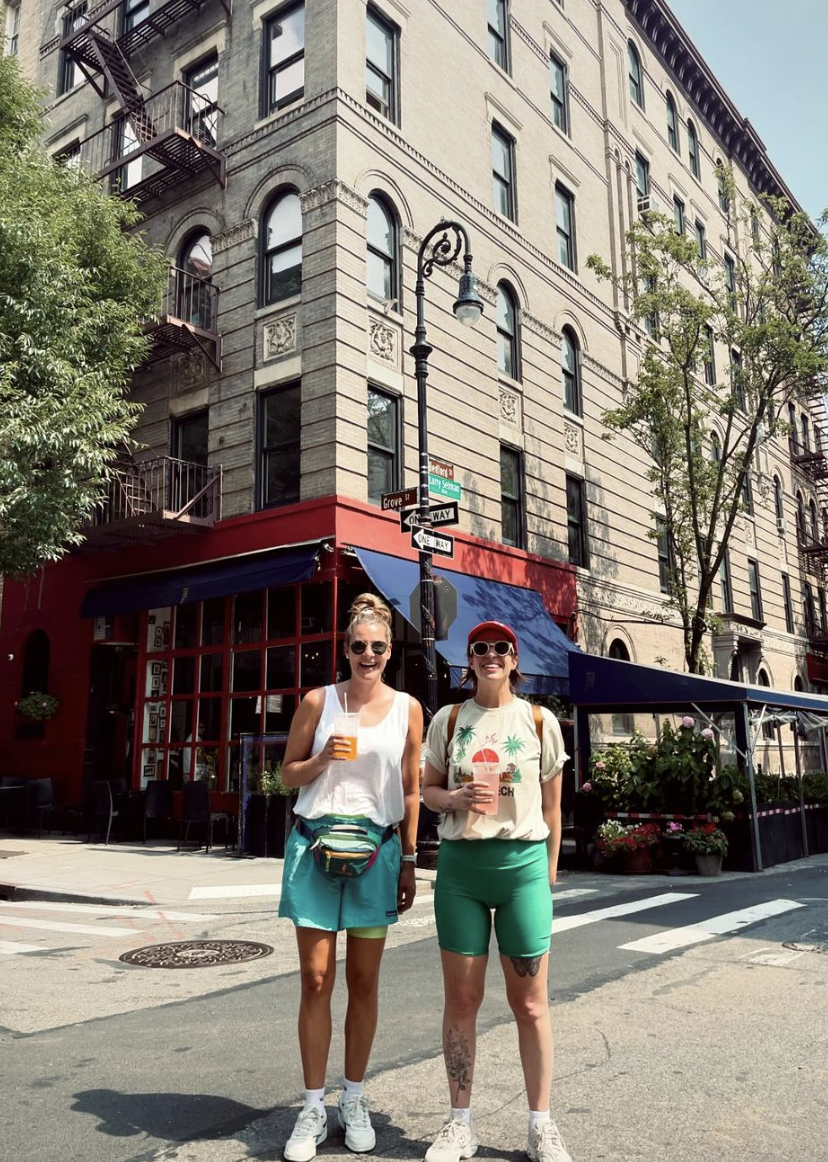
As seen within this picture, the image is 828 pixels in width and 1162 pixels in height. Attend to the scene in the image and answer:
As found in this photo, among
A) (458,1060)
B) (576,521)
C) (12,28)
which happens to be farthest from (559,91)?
(458,1060)

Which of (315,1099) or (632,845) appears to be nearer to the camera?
(315,1099)

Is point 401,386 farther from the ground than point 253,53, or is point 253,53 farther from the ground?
point 253,53

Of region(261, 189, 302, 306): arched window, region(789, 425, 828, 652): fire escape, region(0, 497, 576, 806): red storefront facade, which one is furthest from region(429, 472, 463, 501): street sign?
region(789, 425, 828, 652): fire escape

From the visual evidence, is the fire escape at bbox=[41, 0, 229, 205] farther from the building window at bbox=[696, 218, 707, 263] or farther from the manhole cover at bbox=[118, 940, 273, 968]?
the building window at bbox=[696, 218, 707, 263]

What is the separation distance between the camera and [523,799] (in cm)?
346

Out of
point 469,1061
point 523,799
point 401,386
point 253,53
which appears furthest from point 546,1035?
point 253,53

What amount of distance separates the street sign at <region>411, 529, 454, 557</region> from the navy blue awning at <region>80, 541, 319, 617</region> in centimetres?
310

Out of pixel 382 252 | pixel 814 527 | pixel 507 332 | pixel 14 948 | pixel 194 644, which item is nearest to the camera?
pixel 14 948

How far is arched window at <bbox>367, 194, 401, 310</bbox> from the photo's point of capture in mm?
17164

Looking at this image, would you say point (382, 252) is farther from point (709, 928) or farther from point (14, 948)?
point (14, 948)

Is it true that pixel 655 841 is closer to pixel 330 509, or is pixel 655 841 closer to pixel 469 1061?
pixel 330 509

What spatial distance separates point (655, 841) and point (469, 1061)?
10.0 meters

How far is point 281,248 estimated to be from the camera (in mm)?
17109

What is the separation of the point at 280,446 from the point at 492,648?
43.4 feet
